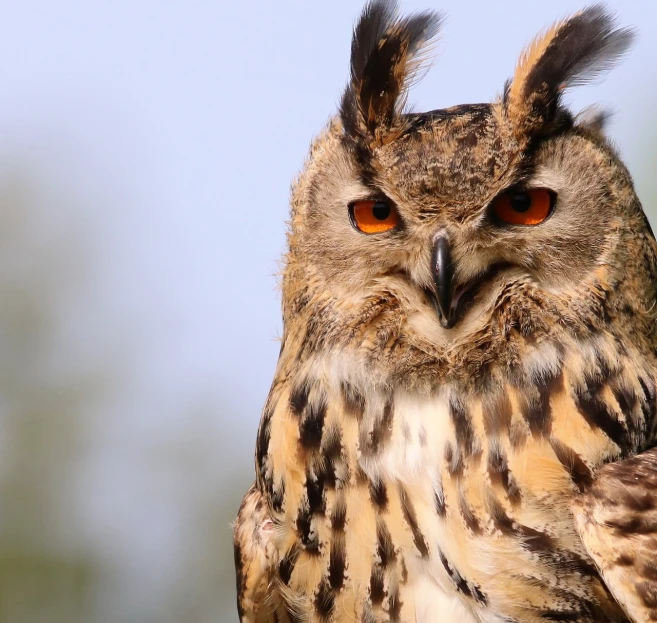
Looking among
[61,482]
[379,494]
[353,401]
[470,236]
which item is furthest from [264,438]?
[61,482]

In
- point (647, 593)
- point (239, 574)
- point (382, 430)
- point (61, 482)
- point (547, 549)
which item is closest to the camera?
point (647, 593)

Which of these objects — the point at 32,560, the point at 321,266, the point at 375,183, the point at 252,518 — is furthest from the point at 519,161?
the point at 32,560

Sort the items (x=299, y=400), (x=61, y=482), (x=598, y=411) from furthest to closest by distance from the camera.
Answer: (x=61, y=482) → (x=299, y=400) → (x=598, y=411)

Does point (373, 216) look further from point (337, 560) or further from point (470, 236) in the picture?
point (337, 560)

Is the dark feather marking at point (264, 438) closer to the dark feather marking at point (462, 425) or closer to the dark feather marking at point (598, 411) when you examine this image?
the dark feather marking at point (462, 425)

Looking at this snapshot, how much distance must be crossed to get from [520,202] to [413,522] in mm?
735

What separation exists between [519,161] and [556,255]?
22cm

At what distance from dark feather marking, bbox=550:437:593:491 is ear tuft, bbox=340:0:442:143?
823mm

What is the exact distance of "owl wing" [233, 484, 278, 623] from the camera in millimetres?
2547

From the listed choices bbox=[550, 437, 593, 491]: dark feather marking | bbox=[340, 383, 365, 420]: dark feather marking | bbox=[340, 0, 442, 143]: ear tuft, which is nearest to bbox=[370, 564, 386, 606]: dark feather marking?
bbox=[340, 383, 365, 420]: dark feather marking

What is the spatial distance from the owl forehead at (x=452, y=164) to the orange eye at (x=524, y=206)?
0.04 metres

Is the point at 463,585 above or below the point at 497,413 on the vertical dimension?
Result: below

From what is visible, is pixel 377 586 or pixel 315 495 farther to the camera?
pixel 315 495

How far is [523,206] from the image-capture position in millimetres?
2383
